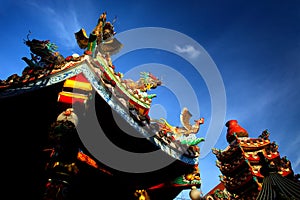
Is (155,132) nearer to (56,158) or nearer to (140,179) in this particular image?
(140,179)

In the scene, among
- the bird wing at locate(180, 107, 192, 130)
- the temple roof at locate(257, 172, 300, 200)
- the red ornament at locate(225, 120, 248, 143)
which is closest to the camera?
the temple roof at locate(257, 172, 300, 200)

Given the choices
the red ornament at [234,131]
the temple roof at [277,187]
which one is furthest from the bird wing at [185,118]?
the red ornament at [234,131]

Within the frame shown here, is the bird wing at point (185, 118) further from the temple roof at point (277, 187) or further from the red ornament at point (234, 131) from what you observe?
the red ornament at point (234, 131)

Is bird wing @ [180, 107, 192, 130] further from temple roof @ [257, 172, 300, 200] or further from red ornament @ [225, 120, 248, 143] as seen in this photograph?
red ornament @ [225, 120, 248, 143]

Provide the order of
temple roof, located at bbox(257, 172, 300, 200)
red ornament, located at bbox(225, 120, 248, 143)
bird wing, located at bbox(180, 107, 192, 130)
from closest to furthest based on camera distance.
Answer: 1. temple roof, located at bbox(257, 172, 300, 200)
2. bird wing, located at bbox(180, 107, 192, 130)
3. red ornament, located at bbox(225, 120, 248, 143)

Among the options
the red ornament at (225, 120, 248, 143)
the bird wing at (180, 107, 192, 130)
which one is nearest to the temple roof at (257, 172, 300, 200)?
the bird wing at (180, 107, 192, 130)

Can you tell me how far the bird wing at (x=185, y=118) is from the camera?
21.5 ft

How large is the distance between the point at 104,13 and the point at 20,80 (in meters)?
3.00

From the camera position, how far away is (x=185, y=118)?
22.7 ft

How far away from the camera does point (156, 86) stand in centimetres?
858

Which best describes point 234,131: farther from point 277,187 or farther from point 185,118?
point 277,187

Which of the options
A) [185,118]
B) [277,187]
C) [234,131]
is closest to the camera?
[277,187]

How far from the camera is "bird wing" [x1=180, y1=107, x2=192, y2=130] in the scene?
654 centimetres

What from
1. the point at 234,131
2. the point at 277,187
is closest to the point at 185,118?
the point at 277,187
